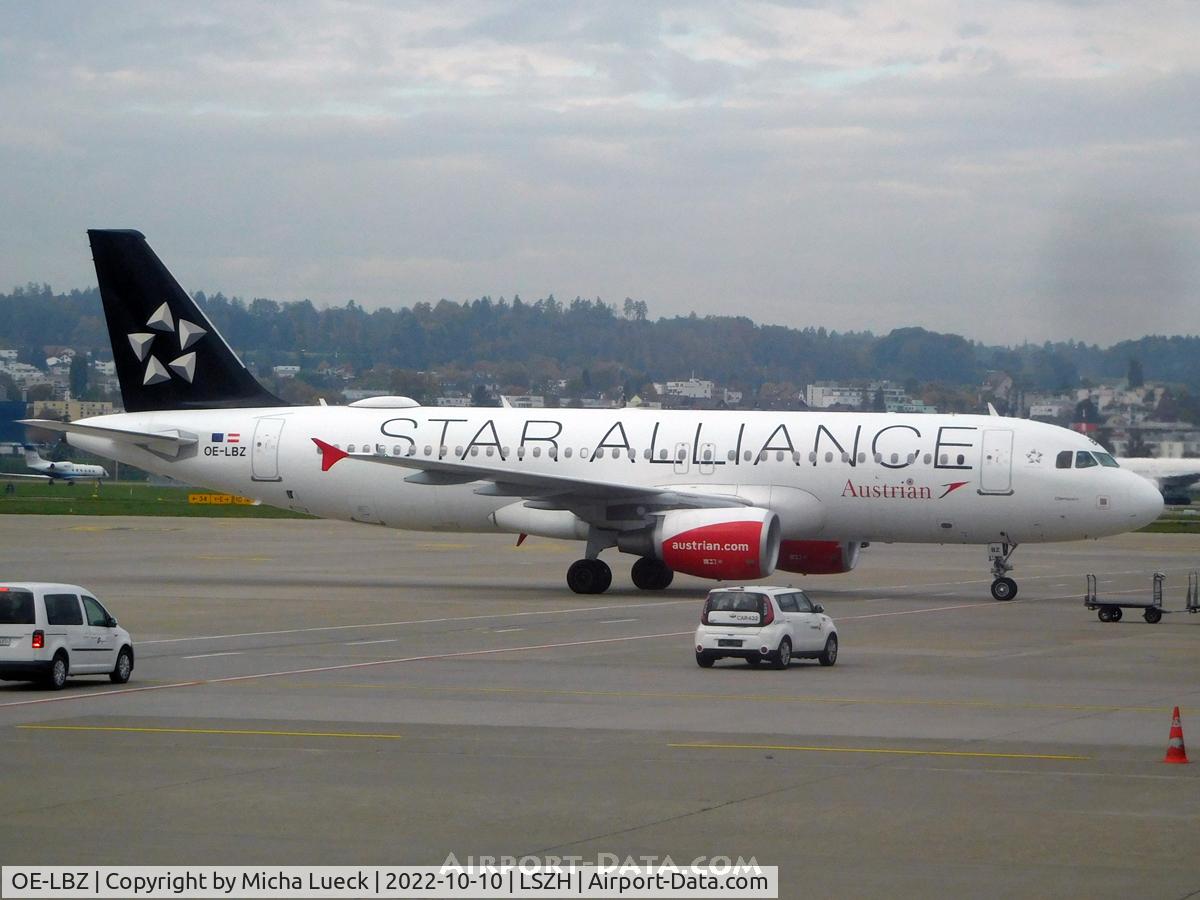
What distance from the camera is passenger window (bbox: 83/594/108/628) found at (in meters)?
23.5

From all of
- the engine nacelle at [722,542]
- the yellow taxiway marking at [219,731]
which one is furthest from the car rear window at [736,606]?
the engine nacelle at [722,542]

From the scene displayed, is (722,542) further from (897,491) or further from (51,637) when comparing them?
(51,637)

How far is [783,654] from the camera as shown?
25.8 m

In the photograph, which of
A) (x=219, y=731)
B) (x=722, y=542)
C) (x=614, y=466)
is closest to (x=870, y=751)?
(x=219, y=731)

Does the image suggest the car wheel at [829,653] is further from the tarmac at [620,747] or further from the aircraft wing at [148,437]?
the aircraft wing at [148,437]

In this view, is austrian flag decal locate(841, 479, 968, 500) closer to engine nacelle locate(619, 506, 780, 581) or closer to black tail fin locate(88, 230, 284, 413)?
engine nacelle locate(619, 506, 780, 581)

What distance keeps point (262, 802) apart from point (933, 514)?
27560 millimetres

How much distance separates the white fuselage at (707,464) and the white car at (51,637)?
748 inches

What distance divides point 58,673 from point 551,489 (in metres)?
18.2

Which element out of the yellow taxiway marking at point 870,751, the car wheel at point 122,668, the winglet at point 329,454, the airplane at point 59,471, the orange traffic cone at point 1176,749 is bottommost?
the airplane at point 59,471

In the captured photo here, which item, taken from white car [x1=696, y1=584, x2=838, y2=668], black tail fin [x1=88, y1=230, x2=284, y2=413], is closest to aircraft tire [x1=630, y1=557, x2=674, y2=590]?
black tail fin [x1=88, y1=230, x2=284, y2=413]

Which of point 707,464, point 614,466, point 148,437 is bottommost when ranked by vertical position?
point 614,466

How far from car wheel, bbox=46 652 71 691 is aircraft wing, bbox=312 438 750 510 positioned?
16.6 metres

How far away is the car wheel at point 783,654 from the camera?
25.6m
